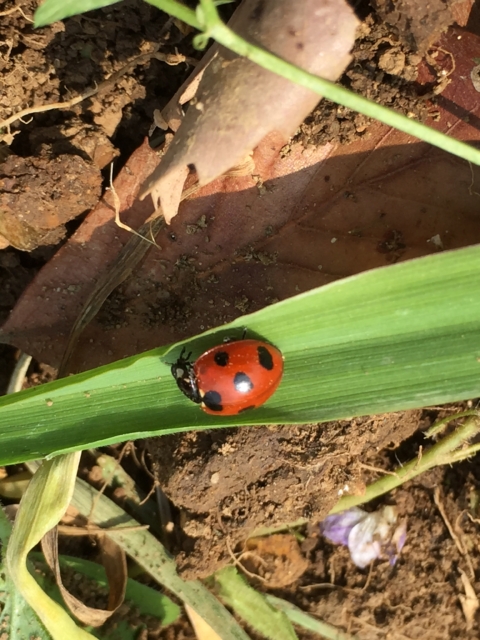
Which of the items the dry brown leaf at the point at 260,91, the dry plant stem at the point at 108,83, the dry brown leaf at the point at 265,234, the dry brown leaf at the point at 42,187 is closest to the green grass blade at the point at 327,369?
the dry brown leaf at the point at 265,234

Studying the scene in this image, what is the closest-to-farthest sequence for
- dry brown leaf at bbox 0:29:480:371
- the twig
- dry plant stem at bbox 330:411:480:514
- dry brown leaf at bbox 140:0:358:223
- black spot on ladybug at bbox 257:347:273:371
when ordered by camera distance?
dry brown leaf at bbox 140:0:358:223 → black spot on ladybug at bbox 257:347:273:371 → dry brown leaf at bbox 0:29:480:371 → dry plant stem at bbox 330:411:480:514 → the twig

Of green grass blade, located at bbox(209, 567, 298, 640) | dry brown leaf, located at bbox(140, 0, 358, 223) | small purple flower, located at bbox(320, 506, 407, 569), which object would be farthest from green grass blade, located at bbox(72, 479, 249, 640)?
dry brown leaf, located at bbox(140, 0, 358, 223)

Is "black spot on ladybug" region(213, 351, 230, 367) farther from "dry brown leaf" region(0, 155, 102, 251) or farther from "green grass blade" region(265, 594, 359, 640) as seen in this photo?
"green grass blade" region(265, 594, 359, 640)

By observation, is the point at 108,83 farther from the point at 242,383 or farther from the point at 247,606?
the point at 247,606

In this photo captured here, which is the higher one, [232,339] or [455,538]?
[232,339]

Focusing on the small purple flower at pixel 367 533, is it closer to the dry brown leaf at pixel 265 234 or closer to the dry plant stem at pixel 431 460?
the dry plant stem at pixel 431 460

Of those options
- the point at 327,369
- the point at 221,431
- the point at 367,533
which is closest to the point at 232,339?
the point at 327,369
